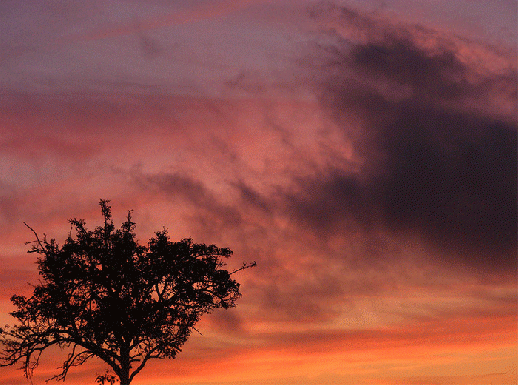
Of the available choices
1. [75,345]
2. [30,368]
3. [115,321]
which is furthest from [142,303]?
[30,368]

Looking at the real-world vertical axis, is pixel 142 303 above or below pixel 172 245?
below

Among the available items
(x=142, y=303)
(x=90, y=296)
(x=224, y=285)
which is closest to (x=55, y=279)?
(x=90, y=296)

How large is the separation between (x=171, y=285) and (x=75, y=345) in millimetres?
8223

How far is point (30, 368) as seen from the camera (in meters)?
57.1

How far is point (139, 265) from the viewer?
57719mm

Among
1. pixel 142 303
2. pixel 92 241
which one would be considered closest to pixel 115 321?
pixel 142 303

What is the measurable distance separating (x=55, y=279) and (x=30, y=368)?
677 cm

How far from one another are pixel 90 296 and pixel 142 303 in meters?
3.79

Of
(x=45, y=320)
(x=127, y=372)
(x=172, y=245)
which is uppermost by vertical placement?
(x=172, y=245)

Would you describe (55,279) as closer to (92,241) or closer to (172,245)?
(92,241)

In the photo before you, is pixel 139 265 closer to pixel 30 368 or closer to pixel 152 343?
pixel 152 343

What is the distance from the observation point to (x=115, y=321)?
5631 cm

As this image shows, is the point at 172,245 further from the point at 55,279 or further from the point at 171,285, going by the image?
the point at 55,279

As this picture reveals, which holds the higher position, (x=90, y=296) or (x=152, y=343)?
(x=90, y=296)
